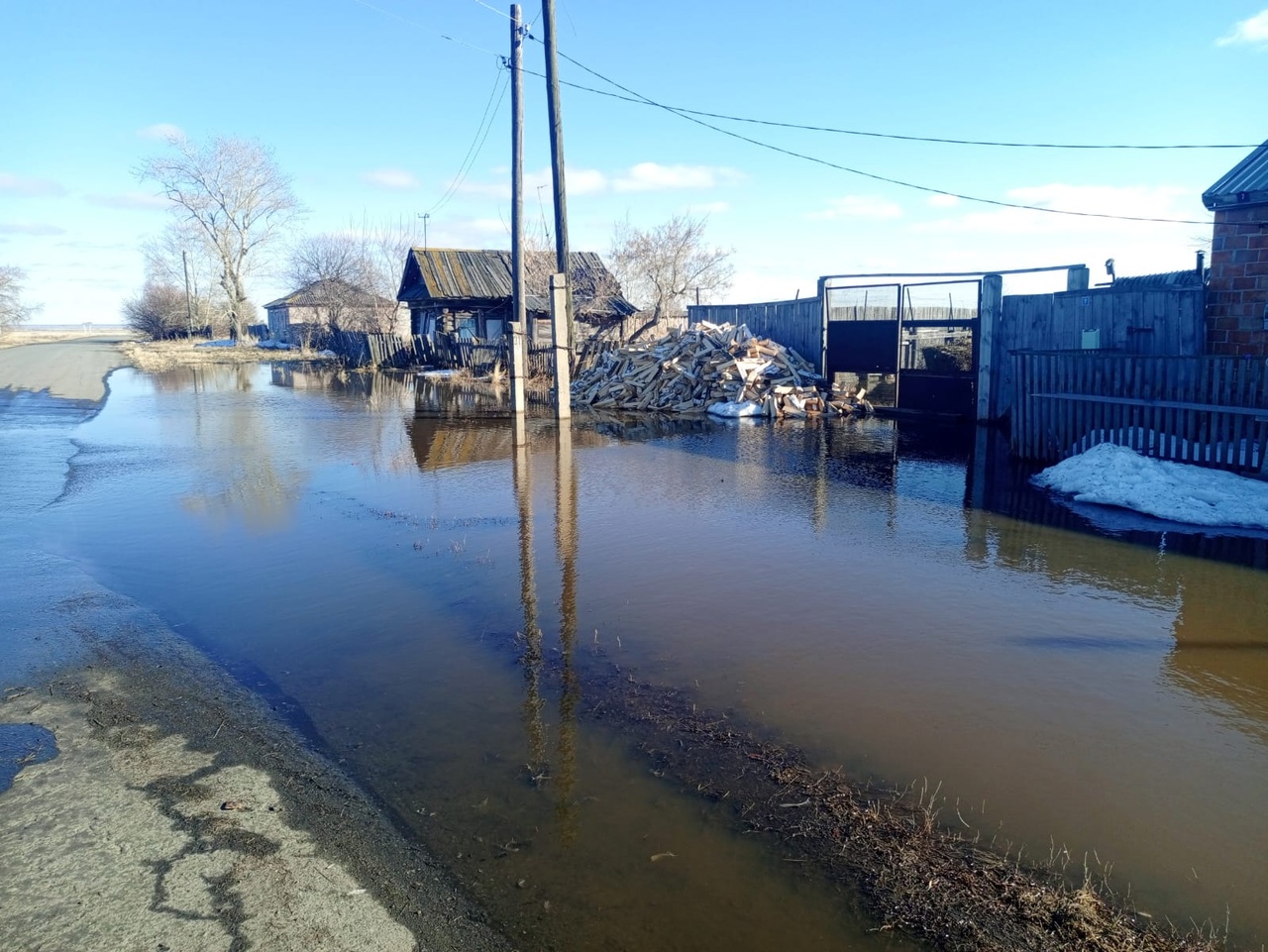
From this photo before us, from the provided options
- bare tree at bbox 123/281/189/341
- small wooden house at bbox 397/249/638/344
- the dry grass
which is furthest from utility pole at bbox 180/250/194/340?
small wooden house at bbox 397/249/638/344

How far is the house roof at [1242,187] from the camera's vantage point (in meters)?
11.4

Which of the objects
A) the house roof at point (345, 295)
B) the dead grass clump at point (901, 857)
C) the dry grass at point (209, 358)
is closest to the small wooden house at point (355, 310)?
the house roof at point (345, 295)

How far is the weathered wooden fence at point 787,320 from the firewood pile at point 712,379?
46 centimetres

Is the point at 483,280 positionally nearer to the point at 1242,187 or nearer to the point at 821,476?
the point at 821,476

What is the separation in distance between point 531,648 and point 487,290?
33.7 metres

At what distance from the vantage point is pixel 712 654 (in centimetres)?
569

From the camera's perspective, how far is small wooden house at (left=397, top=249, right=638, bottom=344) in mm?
35031

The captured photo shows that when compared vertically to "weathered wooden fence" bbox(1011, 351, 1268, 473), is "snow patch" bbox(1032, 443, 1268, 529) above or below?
below

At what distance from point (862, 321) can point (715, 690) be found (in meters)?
17.2

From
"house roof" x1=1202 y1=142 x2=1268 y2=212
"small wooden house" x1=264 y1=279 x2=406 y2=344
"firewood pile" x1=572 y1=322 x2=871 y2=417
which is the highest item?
"small wooden house" x1=264 y1=279 x2=406 y2=344

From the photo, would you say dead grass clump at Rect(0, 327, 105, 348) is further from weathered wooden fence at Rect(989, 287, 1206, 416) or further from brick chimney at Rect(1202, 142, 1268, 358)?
brick chimney at Rect(1202, 142, 1268, 358)

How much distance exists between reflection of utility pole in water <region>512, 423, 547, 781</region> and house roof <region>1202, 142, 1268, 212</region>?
10600 mm

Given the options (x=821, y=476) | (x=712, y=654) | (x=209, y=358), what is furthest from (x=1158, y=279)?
(x=209, y=358)

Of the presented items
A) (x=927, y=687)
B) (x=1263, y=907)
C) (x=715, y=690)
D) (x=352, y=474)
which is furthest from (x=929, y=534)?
(x=352, y=474)
